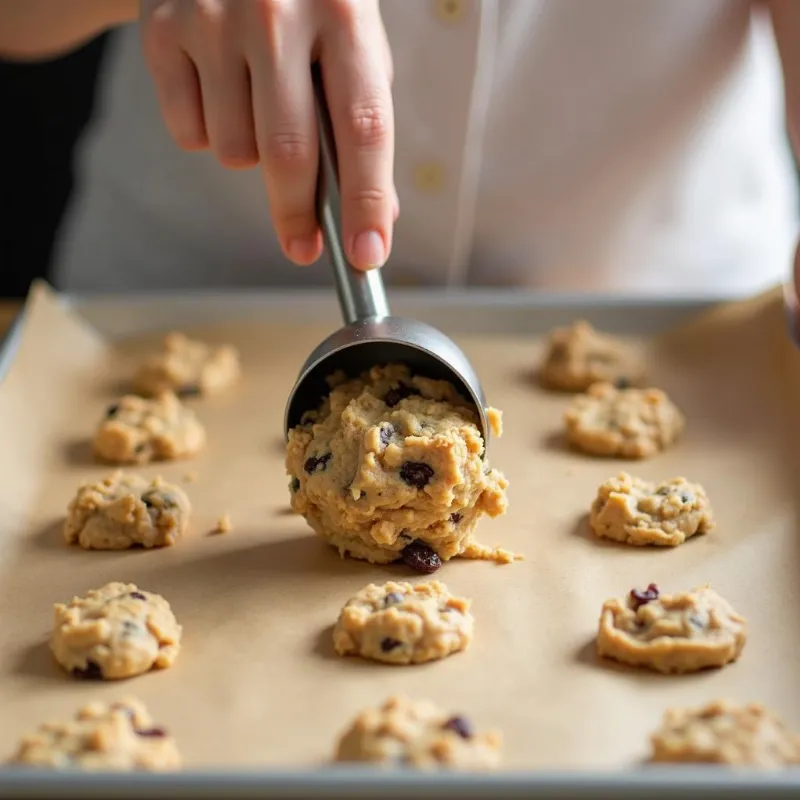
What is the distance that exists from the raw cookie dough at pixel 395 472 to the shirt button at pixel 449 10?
0.70 metres

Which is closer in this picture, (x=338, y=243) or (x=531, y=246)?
(x=338, y=243)

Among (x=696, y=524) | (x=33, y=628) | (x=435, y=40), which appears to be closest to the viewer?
(x=33, y=628)

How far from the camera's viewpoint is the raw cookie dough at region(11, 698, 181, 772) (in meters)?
1.15

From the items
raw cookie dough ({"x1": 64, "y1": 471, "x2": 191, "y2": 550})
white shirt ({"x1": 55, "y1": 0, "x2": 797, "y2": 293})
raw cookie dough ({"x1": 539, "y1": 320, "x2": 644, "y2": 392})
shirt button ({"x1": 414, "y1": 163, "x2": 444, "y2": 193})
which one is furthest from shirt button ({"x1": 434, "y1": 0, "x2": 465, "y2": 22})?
raw cookie dough ({"x1": 64, "y1": 471, "x2": 191, "y2": 550})

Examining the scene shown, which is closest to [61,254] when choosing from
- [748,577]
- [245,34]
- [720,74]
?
[245,34]

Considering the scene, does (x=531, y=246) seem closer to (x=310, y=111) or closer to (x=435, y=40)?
(x=435, y=40)

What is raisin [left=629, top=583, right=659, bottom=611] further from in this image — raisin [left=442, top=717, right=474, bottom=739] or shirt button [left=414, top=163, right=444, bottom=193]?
shirt button [left=414, top=163, right=444, bottom=193]

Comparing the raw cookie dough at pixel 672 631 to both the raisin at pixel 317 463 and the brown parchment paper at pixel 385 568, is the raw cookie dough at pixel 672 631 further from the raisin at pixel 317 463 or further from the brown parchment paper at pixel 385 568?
the raisin at pixel 317 463

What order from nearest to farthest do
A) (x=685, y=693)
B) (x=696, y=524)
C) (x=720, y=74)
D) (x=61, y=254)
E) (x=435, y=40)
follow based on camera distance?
(x=685, y=693), (x=696, y=524), (x=435, y=40), (x=720, y=74), (x=61, y=254)

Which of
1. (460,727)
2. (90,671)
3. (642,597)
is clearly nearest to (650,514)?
(642,597)

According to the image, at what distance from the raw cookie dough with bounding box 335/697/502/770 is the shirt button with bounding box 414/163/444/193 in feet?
3.77

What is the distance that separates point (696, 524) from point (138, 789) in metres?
0.88

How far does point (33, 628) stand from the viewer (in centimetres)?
148

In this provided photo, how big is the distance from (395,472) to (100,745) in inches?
20.4
